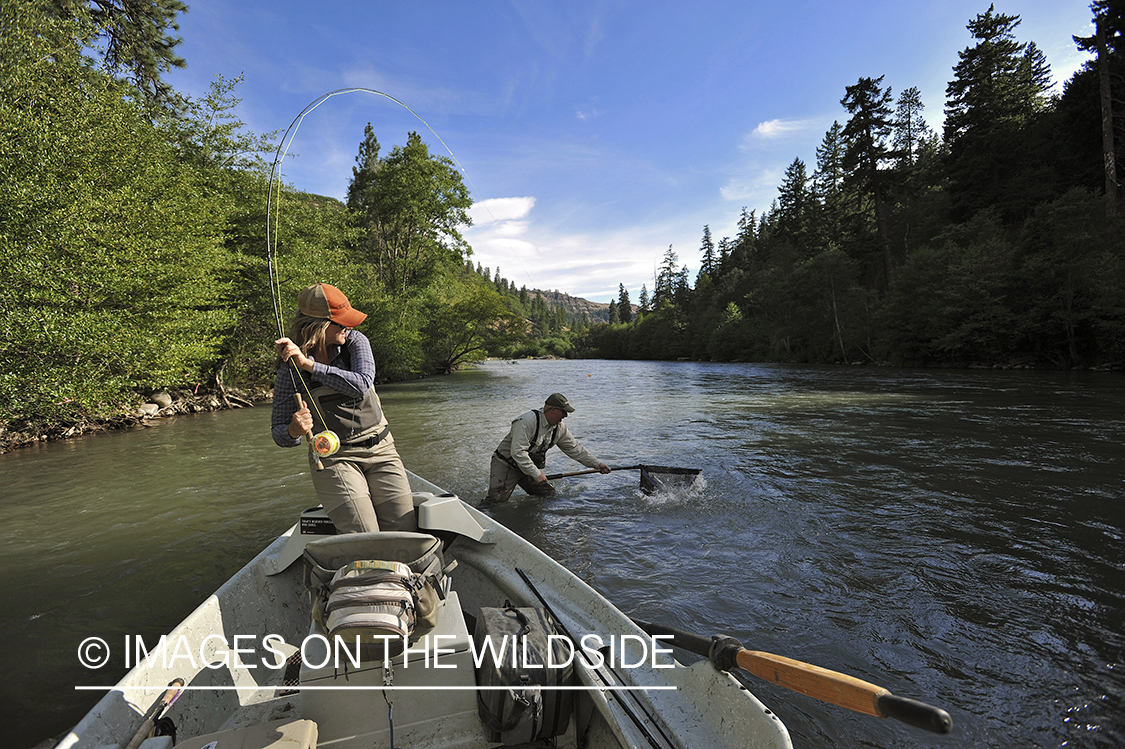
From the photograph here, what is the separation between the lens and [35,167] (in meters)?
9.88

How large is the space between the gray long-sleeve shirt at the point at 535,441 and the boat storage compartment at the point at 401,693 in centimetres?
389

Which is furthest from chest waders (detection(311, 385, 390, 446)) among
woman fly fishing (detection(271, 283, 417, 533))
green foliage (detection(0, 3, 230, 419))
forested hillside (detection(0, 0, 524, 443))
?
green foliage (detection(0, 3, 230, 419))

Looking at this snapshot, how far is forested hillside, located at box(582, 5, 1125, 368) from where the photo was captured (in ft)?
76.0

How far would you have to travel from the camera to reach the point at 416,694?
88.6 inches

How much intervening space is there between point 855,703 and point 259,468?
1027cm

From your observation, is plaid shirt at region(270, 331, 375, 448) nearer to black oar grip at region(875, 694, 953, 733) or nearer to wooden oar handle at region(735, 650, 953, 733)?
wooden oar handle at region(735, 650, 953, 733)

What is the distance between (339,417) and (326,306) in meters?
0.68

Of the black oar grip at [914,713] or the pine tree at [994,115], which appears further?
the pine tree at [994,115]

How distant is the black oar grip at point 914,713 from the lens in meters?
1.29

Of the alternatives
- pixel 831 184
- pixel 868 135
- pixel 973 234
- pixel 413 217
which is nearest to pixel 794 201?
pixel 831 184

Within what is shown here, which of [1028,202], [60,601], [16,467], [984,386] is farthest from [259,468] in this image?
[1028,202]

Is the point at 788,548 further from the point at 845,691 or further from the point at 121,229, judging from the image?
the point at 121,229

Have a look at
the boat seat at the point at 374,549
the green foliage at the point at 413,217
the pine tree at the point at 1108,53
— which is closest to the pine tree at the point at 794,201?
the pine tree at the point at 1108,53

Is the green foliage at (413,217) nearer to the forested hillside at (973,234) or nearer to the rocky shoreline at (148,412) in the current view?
the rocky shoreline at (148,412)
